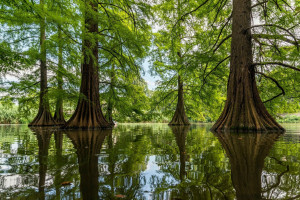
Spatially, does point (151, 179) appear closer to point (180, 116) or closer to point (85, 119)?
point (85, 119)

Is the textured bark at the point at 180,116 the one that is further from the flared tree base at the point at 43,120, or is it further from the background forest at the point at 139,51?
the flared tree base at the point at 43,120

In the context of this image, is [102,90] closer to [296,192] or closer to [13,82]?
[13,82]

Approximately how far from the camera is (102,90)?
1090 cm

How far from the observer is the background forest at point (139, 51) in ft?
19.4

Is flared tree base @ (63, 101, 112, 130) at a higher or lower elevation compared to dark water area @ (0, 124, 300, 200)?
higher

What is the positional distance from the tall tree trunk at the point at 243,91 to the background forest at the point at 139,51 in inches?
17.2

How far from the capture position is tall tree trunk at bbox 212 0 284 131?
16.7ft

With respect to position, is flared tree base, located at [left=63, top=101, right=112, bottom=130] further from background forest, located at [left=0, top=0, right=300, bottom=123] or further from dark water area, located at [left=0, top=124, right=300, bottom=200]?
dark water area, located at [left=0, top=124, right=300, bottom=200]

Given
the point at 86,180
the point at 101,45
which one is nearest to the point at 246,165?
the point at 86,180

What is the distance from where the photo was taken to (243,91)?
530cm

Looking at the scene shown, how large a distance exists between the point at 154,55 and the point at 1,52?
10.6 m

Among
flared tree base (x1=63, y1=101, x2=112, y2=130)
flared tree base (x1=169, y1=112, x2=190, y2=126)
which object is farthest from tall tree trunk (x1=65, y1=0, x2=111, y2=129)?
flared tree base (x1=169, y1=112, x2=190, y2=126)

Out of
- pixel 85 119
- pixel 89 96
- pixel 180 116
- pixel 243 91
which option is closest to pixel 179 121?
pixel 180 116

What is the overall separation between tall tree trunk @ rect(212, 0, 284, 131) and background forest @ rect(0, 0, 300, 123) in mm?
438
